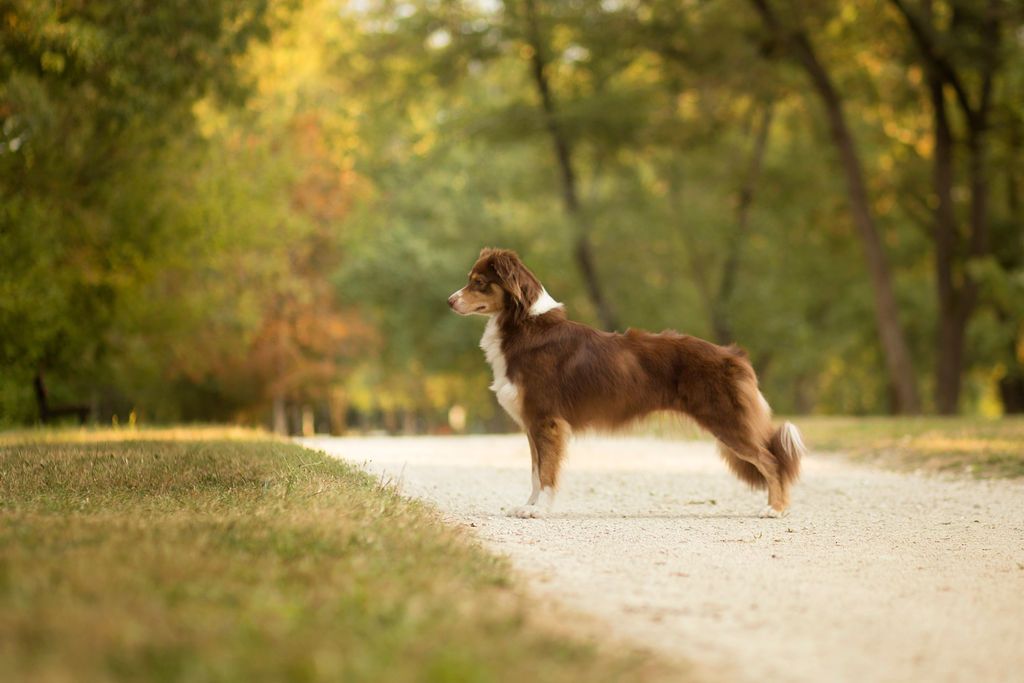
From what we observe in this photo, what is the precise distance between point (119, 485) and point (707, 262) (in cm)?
2524

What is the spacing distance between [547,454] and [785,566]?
8.69 feet

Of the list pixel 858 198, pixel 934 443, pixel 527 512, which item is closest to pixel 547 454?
pixel 527 512

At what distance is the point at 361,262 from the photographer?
30562 mm

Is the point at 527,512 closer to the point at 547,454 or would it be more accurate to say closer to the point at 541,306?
the point at 547,454

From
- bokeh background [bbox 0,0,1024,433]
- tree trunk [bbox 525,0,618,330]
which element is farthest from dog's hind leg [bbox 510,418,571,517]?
tree trunk [bbox 525,0,618,330]

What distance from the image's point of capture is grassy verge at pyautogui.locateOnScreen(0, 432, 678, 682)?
337 cm

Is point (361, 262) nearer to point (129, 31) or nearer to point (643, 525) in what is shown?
point (129, 31)

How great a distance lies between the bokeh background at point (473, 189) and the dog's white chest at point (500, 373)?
7.02 metres

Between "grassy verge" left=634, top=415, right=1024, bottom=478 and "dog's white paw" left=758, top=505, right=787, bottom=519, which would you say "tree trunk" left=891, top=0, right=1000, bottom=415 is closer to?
"grassy verge" left=634, top=415, right=1024, bottom=478

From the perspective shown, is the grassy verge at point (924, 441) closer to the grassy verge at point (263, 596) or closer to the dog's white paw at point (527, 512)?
the dog's white paw at point (527, 512)

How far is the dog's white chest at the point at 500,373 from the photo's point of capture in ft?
28.3

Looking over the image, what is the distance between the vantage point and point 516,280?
28.3 feet

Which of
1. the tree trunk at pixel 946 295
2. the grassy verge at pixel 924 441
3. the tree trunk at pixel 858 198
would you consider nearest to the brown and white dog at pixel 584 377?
the grassy verge at pixel 924 441

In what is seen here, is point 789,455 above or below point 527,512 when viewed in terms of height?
above
